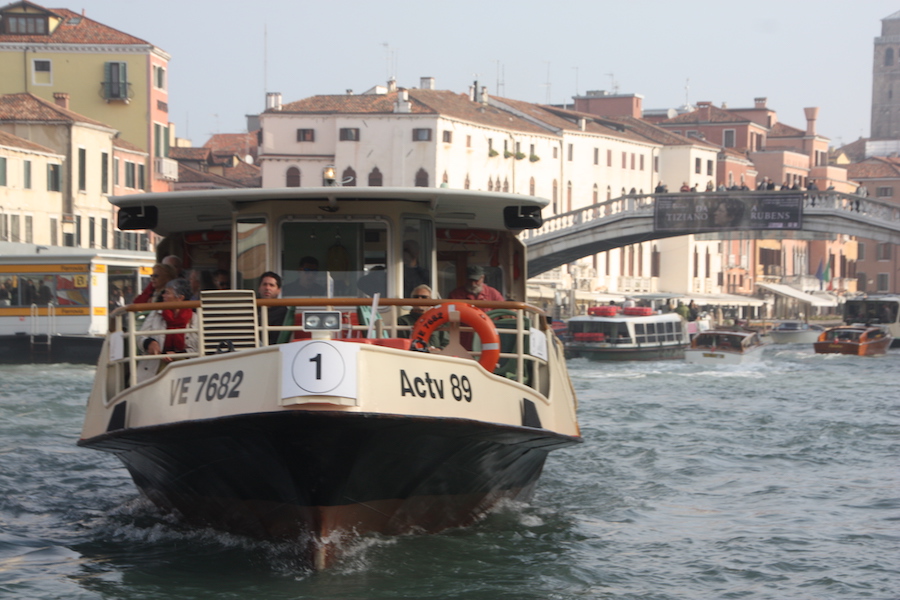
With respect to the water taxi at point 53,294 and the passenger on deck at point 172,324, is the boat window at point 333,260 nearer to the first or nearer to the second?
the passenger on deck at point 172,324

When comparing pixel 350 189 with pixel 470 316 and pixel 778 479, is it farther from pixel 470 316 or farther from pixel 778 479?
pixel 778 479

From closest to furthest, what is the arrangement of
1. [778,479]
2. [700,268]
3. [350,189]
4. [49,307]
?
[350,189] → [778,479] → [49,307] → [700,268]

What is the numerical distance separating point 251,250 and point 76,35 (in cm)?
3999

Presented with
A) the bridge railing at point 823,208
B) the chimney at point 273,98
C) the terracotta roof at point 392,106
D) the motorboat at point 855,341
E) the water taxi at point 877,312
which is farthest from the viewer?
the chimney at point 273,98

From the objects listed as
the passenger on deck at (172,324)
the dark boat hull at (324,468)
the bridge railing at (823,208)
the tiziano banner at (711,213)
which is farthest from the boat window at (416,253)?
the tiziano banner at (711,213)

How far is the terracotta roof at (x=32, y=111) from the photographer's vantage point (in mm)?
39750

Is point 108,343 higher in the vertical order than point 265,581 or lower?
higher

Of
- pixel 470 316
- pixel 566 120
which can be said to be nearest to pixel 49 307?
pixel 470 316

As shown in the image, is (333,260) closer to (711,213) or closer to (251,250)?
(251,250)

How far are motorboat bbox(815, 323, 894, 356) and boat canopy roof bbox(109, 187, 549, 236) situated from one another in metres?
30.1

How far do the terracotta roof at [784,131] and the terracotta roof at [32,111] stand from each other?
53501 millimetres

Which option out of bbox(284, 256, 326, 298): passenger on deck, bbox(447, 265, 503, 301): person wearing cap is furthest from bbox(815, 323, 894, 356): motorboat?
bbox(284, 256, 326, 298): passenger on deck

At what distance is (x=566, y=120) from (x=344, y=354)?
57.2 metres

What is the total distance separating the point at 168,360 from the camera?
833 cm
